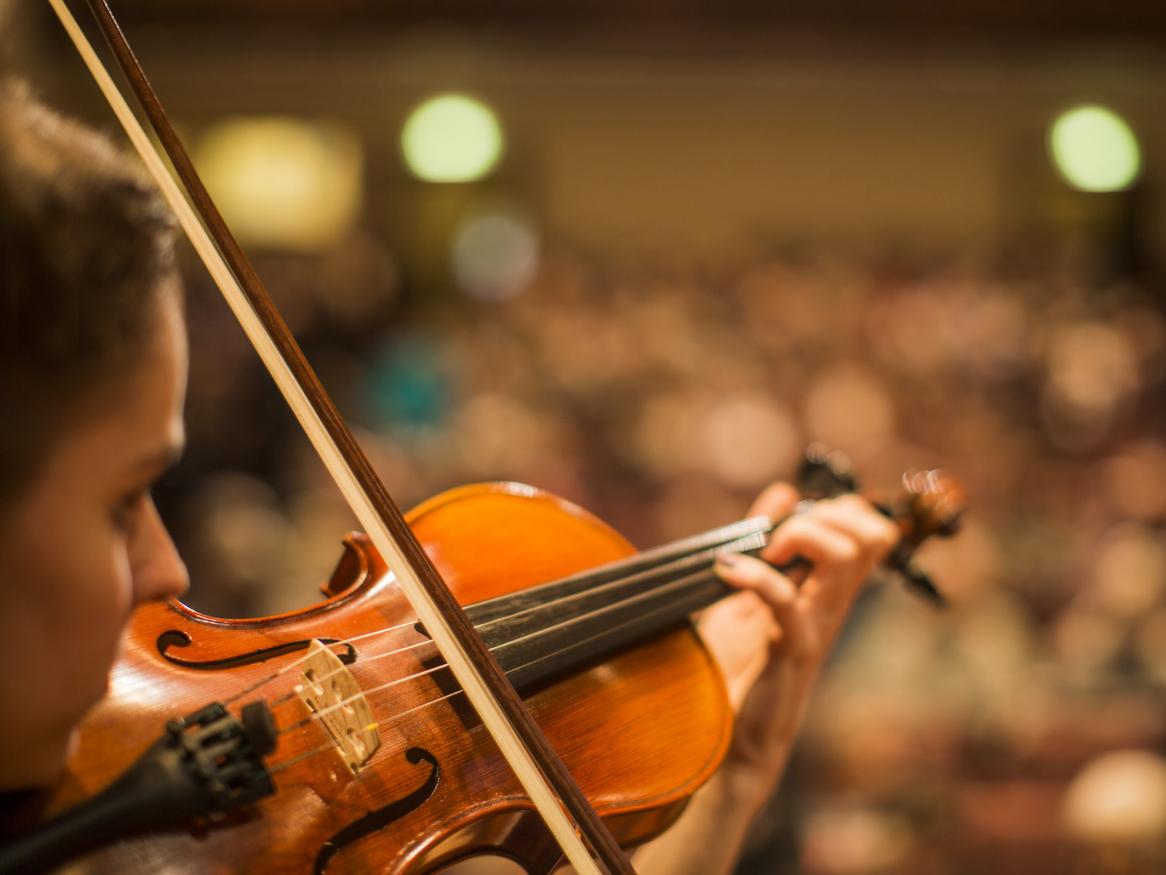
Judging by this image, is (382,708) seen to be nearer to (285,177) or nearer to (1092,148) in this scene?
(285,177)

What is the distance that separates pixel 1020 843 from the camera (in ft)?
7.85

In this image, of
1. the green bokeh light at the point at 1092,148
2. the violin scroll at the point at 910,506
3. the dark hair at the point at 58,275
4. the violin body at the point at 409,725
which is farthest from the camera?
the green bokeh light at the point at 1092,148

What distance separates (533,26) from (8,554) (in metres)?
3.48

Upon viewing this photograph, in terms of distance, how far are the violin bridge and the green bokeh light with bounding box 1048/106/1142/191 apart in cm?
460

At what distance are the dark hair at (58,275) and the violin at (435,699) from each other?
16 centimetres

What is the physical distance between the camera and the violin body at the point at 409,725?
43 cm

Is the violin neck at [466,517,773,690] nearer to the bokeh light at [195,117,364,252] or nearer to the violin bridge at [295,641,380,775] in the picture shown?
the violin bridge at [295,641,380,775]

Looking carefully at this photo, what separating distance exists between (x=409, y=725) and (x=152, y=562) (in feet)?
0.61

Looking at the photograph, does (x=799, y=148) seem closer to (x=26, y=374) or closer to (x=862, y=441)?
(x=862, y=441)

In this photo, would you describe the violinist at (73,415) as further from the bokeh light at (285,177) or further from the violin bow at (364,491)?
the bokeh light at (285,177)

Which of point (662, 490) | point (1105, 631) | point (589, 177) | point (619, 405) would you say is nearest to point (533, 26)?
point (589, 177)

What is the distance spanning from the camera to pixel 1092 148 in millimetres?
4262

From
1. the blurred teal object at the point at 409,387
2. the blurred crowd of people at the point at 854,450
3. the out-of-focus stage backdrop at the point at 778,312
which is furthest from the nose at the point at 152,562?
the blurred teal object at the point at 409,387

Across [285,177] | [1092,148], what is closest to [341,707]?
[285,177]
